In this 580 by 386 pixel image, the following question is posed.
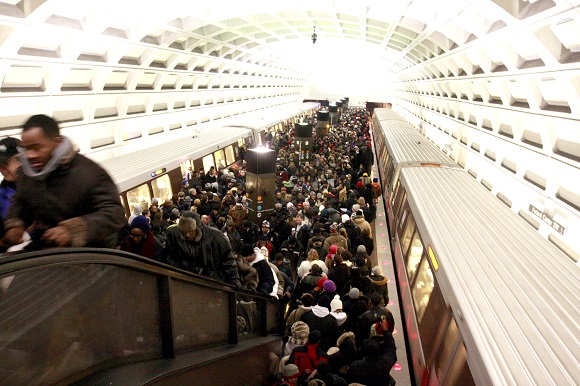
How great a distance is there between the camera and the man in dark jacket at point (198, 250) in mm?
3418

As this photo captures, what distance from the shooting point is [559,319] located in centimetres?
303

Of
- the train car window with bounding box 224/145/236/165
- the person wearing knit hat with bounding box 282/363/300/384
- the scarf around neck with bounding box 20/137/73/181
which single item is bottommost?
the train car window with bounding box 224/145/236/165

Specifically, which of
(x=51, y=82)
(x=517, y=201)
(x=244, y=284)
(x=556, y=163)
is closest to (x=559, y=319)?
(x=244, y=284)

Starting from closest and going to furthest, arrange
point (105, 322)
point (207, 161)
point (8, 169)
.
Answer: point (105, 322) → point (8, 169) → point (207, 161)

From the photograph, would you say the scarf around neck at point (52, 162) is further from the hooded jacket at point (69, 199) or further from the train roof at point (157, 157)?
the train roof at point (157, 157)

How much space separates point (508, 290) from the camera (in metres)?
3.47

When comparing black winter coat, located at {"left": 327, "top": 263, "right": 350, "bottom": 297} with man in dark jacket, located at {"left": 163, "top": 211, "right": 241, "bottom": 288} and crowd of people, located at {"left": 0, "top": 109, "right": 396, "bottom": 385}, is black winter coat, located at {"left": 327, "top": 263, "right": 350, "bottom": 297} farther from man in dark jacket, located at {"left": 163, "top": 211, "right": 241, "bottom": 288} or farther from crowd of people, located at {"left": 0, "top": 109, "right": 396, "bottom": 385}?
man in dark jacket, located at {"left": 163, "top": 211, "right": 241, "bottom": 288}

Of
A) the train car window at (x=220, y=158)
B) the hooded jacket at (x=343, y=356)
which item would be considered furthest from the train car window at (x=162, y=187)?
the hooded jacket at (x=343, y=356)

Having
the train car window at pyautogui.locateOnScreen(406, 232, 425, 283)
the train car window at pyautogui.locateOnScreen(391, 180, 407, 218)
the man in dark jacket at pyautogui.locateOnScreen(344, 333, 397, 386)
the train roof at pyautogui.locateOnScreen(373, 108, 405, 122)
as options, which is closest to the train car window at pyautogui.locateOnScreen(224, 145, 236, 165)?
the train roof at pyautogui.locateOnScreen(373, 108, 405, 122)

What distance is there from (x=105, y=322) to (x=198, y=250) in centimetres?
163

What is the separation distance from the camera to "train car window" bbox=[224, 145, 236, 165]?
21.5 meters

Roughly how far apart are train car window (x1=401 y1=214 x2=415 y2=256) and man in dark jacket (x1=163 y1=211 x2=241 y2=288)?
13.0ft

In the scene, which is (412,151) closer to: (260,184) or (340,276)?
(260,184)

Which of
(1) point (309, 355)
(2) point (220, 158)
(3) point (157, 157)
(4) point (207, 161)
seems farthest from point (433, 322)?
(2) point (220, 158)
